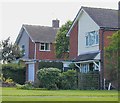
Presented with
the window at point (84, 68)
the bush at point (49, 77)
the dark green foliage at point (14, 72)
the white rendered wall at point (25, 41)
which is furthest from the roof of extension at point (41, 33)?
the bush at point (49, 77)

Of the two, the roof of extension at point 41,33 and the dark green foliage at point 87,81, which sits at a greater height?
the roof of extension at point 41,33

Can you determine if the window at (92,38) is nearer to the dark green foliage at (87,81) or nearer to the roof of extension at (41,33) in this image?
the dark green foliage at (87,81)

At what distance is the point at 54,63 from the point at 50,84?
9.70 m

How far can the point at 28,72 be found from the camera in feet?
156

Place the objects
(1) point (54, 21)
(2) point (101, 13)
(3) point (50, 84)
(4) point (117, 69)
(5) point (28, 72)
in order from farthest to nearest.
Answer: (1) point (54, 21) → (5) point (28, 72) → (2) point (101, 13) → (3) point (50, 84) → (4) point (117, 69)

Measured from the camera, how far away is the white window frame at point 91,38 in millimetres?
41156

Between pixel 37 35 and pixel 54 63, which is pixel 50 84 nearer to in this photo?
pixel 54 63

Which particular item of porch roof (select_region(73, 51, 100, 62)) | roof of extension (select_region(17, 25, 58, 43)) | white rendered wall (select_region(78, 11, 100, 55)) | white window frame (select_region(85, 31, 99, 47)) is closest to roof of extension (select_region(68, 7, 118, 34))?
white rendered wall (select_region(78, 11, 100, 55))

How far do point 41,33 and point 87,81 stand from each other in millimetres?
23495

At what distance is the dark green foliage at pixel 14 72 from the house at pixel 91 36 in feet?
21.4

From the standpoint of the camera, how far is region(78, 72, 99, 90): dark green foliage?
37438 mm

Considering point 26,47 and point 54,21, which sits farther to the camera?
point 54,21

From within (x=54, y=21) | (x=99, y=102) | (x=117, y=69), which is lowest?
(x=99, y=102)

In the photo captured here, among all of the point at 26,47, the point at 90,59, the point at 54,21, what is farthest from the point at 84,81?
the point at 54,21
